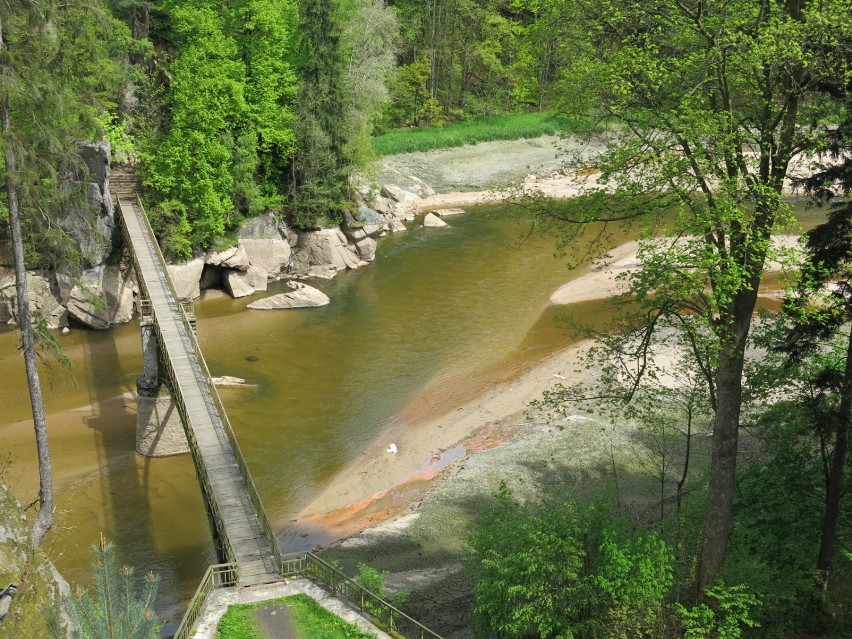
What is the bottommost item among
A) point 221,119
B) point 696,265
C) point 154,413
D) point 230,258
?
point 154,413

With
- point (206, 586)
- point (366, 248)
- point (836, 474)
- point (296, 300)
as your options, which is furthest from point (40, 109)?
point (366, 248)

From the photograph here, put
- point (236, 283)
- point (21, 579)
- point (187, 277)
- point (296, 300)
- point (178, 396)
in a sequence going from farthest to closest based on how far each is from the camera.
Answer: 1. point (236, 283)
2. point (296, 300)
3. point (187, 277)
4. point (178, 396)
5. point (21, 579)

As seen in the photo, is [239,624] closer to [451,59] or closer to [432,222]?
[432,222]

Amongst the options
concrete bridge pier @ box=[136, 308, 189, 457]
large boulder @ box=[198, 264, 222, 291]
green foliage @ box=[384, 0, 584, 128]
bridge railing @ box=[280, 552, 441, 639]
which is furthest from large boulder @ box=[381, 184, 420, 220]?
bridge railing @ box=[280, 552, 441, 639]

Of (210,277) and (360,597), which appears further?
(210,277)

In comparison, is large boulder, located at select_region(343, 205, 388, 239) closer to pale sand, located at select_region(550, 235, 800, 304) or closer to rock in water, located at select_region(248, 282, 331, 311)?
rock in water, located at select_region(248, 282, 331, 311)

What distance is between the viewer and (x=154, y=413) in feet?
92.1

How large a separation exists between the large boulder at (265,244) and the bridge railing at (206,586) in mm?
29797

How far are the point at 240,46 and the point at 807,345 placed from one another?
3633 centimetres

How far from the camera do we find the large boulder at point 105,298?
1487 inches

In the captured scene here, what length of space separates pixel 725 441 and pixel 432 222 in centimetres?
4348

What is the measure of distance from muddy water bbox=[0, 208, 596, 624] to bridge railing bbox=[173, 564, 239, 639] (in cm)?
554

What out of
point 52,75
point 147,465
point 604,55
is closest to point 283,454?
point 147,465

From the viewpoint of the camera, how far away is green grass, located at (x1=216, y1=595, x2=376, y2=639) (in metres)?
14.5
